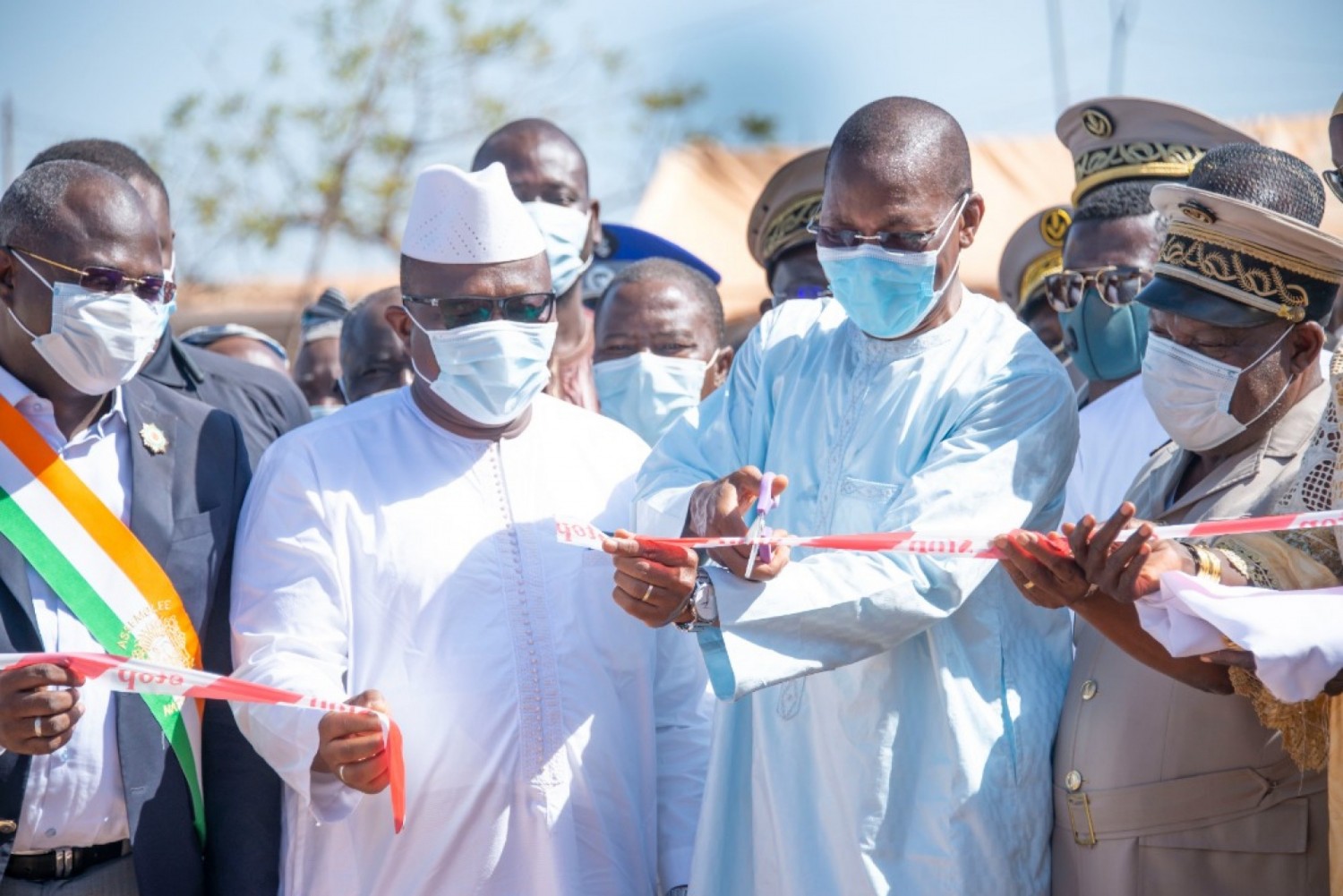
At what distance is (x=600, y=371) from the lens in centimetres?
586

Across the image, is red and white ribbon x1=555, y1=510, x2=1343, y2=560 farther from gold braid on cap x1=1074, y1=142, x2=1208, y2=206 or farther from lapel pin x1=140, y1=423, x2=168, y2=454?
gold braid on cap x1=1074, y1=142, x2=1208, y2=206

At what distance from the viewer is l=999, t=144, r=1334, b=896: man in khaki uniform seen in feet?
11.5

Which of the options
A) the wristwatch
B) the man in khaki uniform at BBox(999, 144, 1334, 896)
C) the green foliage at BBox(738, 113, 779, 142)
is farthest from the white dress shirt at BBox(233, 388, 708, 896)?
the green foliage at BBox(738, 113, 779, 142)

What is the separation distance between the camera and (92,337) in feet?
13.1

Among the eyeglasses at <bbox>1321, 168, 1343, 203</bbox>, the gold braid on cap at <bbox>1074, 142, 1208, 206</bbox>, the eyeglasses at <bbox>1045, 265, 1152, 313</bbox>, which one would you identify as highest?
the gold braid on cap at <bbox>1074, 142, 1208, 206</bbox>

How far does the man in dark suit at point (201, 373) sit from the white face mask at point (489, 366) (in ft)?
3.45

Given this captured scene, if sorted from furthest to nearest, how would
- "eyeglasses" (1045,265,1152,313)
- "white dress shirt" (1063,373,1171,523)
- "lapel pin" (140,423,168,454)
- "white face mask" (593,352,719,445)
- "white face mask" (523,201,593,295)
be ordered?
"white face mask" (523,201,593,295) < "white face mask" (593,352,719,445) < "eyeglasses" (1045,265,1152,313) < "white dress shirt" (1063,373,1171,523) < "lapel pin" (140,423,168,454)

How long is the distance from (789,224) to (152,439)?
3.15 m

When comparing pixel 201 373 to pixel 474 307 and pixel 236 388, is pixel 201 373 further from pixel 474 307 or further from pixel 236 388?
pixel 474 307

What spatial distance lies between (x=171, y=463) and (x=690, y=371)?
2147mm

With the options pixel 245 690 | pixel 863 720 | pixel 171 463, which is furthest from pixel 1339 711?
pixel 171 463

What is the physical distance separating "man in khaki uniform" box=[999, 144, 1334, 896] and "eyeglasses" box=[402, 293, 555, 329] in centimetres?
160

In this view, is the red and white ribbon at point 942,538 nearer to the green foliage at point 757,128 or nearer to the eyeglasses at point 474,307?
the eyeglasses at point 474,307

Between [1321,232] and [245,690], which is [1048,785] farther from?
[245,690]
